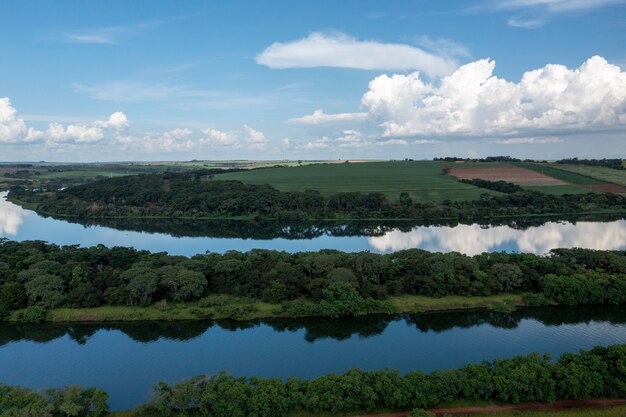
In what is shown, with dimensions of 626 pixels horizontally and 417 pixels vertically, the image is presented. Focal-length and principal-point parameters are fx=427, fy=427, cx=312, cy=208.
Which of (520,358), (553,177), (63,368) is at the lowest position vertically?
(63,368)

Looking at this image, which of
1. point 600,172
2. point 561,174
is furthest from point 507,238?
point 600,172

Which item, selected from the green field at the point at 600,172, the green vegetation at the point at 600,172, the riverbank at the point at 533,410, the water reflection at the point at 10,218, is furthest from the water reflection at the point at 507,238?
the water reflection at the point at 10,218

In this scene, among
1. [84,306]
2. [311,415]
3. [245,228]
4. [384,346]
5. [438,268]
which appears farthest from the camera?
[245,228]

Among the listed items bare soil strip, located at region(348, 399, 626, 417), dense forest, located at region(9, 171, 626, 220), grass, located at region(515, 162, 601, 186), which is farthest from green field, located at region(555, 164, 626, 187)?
bare soil strip, located at region(348, 399, 626, 417)

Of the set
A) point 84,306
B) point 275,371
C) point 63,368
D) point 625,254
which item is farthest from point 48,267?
point 625,254

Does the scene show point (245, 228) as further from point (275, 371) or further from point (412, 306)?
point (275, 371)

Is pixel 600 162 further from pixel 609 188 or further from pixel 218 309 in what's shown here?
pixel 218 309
